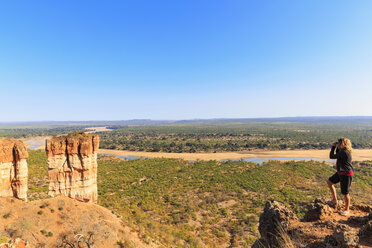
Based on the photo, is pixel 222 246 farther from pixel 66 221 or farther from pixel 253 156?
pixel 253 156

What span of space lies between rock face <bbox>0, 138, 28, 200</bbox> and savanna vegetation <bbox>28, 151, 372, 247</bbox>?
9261 millimetres

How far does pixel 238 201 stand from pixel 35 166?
41665mm

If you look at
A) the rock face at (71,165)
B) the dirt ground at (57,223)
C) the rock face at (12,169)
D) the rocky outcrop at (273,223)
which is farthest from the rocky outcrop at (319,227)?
the rock face at (12,169)

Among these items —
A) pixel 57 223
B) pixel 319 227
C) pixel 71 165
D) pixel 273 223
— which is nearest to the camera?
pixel 319 227

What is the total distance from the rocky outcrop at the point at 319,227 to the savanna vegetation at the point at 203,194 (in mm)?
10360

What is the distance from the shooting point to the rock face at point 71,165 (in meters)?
15.7

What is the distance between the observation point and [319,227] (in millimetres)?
6605

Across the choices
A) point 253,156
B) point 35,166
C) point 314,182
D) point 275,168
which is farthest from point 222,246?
point 253,156

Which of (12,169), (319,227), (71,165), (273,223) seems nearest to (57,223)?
(71,165)

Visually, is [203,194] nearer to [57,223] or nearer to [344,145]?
[57,223]

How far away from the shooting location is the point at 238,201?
988 inches

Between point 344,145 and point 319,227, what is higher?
point 344,145

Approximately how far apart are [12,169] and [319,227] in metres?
20.4

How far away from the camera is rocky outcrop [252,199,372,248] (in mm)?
5191
